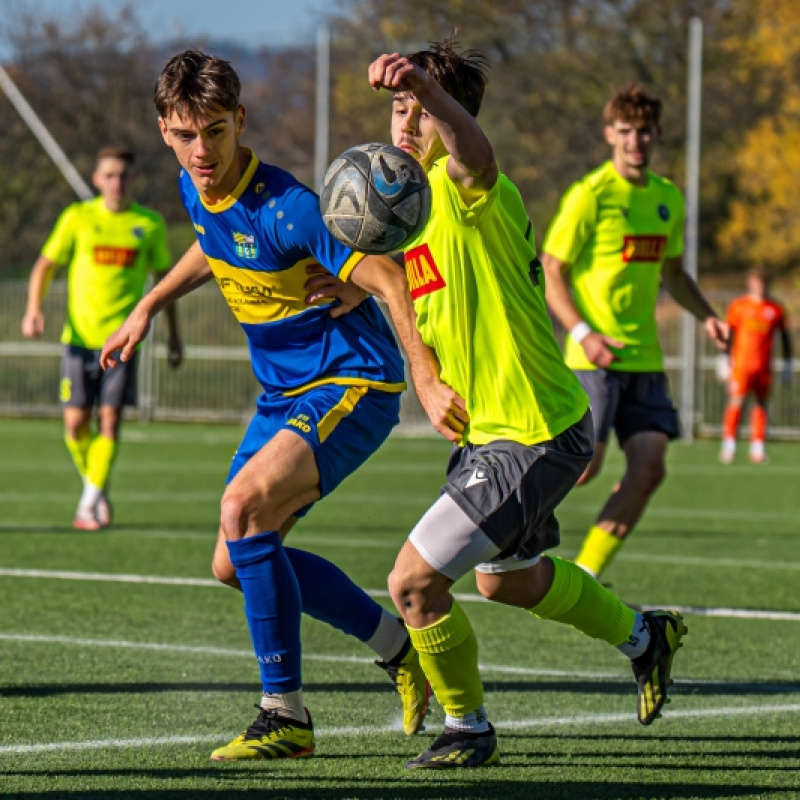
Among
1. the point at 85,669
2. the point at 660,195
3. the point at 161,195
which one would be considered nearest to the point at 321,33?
the point at 161,195

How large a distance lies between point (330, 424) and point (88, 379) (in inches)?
265

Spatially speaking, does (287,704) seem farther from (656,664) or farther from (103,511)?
(103,511)

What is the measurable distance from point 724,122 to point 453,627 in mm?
30691

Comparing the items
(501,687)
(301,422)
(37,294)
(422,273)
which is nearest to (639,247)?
(501,687)

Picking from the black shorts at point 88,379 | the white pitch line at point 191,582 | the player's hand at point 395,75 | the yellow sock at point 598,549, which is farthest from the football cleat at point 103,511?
the player's hand at point 395,75

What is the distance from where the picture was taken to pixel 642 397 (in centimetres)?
820

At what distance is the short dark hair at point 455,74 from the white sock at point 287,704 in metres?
1.80

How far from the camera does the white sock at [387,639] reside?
18.3 ft

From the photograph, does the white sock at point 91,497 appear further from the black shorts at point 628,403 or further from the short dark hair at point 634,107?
the short dark hair at point 634,107

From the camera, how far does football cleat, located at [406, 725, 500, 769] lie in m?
4.75

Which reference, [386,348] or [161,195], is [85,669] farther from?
[161,195]

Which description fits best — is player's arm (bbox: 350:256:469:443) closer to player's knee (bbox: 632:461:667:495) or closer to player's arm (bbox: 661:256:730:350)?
player's knee (bbox: 632:461:667:495)

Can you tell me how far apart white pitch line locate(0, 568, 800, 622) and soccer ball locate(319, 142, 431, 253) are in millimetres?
3909

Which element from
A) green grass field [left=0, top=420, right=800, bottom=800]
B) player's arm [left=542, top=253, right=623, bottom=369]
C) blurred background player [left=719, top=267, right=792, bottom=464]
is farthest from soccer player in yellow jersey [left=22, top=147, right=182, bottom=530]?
blurred background player [left=719, top=267, right=792, bottom=464]
